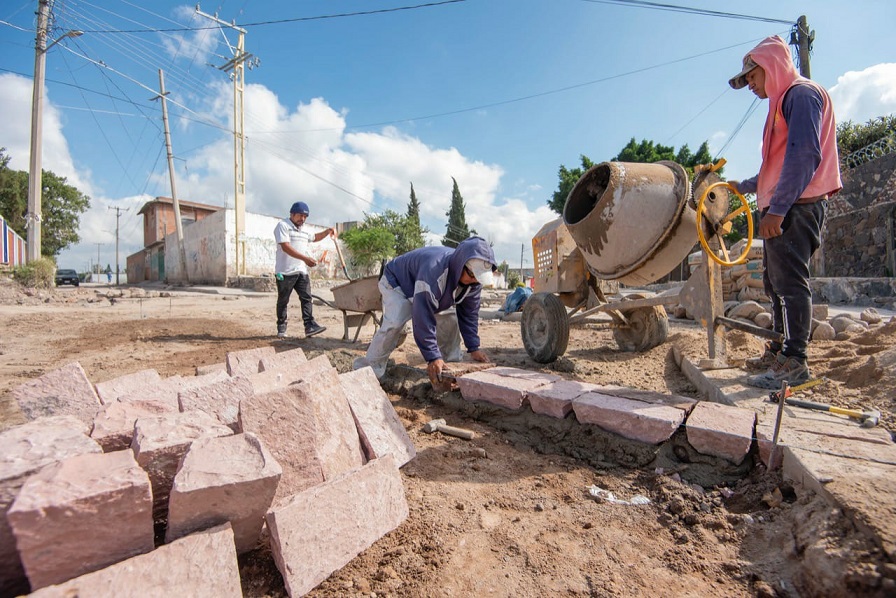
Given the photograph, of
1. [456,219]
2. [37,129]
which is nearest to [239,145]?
[37,129]

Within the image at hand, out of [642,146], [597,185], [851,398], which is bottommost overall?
[851,398]

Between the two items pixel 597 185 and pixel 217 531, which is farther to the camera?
pixel 597 185

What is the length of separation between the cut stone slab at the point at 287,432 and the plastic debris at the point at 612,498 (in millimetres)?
1128

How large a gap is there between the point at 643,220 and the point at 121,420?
3.06m

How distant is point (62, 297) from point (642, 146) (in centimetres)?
2493

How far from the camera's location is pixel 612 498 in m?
1.81

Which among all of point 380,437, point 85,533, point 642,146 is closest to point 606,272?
point 380,437

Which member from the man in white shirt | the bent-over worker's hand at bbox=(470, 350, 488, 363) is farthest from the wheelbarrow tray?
Result: the bent-over worker's hand at bbox=(470, 350, 488, 363)

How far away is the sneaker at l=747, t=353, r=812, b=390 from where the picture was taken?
7.83 ft

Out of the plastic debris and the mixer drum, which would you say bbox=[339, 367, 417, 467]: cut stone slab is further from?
the mixer drum

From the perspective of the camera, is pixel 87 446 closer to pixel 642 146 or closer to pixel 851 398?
pixel 851 398

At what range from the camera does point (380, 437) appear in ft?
6.80

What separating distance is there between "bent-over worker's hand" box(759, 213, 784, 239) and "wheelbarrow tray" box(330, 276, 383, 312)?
10.3 feet

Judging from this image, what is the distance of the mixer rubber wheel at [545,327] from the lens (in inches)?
155
